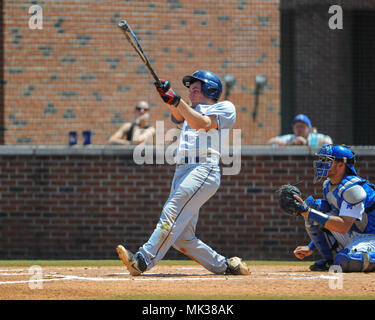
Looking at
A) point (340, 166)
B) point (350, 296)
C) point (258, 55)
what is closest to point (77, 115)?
point (258, 55)

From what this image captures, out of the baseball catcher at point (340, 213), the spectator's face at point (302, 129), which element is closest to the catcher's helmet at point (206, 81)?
the baseball catcher at point (340, 213)

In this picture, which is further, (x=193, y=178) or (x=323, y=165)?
(x=323, y=165)

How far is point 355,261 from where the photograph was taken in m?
8.30

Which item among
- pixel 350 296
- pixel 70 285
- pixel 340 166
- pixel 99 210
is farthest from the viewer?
pixel 99 210

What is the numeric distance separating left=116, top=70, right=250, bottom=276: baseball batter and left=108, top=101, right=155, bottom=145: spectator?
4.38 m

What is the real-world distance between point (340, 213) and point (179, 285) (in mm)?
1931

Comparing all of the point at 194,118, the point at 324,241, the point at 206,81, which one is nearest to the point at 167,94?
the point at 194,118

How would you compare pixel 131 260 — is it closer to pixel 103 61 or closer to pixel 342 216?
pixel 342 216

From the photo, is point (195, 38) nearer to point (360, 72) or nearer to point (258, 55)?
point (258, 55)

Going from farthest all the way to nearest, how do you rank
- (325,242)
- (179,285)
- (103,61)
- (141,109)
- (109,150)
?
(103,61) → (141,109) → (109,150) → (325,242) → (179,285)

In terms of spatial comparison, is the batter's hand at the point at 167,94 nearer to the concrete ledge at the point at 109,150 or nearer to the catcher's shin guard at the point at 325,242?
the catcher's shin guard at the point at 325,242

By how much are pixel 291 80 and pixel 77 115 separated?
3.73 metres

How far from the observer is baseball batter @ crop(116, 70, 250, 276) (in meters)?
7.86

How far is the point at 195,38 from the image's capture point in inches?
567
